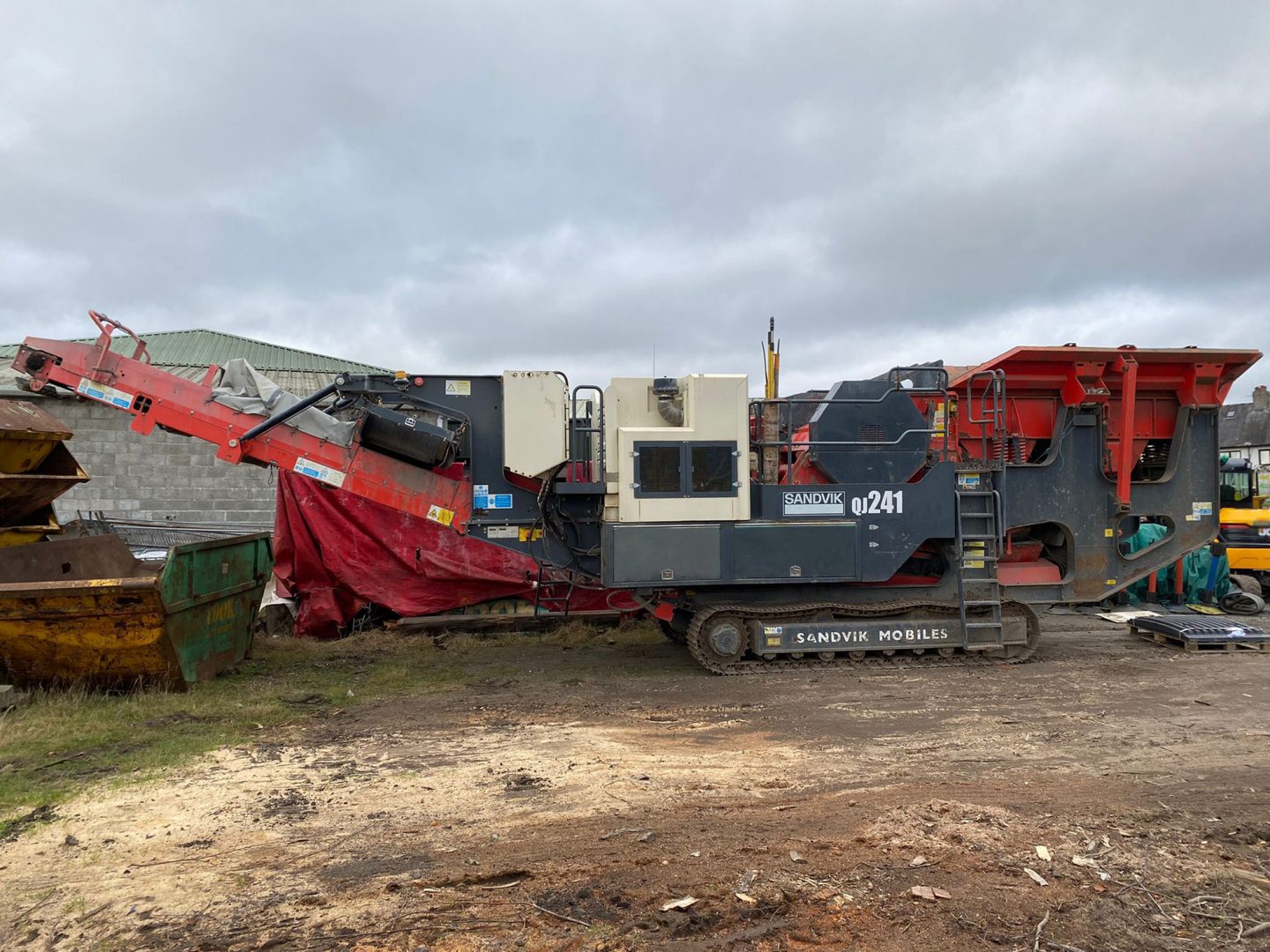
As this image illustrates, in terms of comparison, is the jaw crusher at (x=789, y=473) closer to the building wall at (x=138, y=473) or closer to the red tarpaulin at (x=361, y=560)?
the red tarpaulin at (x=361, y=560)

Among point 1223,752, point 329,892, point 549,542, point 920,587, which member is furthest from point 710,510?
point 329,892

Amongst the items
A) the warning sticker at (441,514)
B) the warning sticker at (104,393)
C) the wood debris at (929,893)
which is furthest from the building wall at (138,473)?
the wood debris at (929,893)

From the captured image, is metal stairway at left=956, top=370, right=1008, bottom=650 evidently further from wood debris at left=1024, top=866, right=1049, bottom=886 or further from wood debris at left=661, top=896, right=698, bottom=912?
wood debris at left=661, top=896, right=698, bottom=912

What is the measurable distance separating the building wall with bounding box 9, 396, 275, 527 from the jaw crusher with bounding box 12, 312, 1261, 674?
7.72 meters

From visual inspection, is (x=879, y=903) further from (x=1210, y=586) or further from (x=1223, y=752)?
(x=1210, y=586)

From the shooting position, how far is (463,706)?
21.5 ft

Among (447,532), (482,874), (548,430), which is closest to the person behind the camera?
(482,874)

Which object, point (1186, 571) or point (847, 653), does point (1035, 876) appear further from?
point (1186, 571)

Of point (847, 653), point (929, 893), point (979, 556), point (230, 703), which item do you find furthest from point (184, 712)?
point (979, 556)

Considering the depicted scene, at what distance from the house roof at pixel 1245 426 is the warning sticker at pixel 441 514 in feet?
151

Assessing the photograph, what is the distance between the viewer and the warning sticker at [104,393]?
22.5 ft

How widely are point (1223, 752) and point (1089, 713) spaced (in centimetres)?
98

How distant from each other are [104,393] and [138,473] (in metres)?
8.45

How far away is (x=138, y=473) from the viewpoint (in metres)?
14.2
